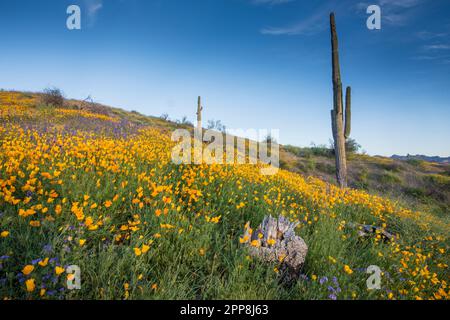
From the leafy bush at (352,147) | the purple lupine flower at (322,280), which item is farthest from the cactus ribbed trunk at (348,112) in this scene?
the leafy bush at (352,147)

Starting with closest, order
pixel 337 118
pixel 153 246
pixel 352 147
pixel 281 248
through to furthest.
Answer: pixel 153 246 < pixel 281 248 < pixel 337 118 < pixel 352 147

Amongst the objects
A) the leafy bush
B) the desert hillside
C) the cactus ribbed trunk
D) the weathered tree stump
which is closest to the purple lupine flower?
the desert hillside

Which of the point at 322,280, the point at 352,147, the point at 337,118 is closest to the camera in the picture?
the point at 322,280

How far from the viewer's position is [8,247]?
2070 mm

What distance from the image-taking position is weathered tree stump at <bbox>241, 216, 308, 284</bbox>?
279 cm

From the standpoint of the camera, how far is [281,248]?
294 centimetres

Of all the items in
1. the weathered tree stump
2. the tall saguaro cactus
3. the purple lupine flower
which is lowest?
the purple lupine flower

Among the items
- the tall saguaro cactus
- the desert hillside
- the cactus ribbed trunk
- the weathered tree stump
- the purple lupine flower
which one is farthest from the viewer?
the cactus ribbed trunk

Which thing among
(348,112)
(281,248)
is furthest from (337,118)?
(281,248)

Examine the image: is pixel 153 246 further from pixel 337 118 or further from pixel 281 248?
pixel 337 118

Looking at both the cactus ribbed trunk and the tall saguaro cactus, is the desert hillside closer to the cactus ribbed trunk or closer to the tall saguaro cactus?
the tall saguaro cactus

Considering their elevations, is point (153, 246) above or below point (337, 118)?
below

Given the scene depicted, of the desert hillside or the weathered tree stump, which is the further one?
the weathered tree stump
